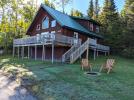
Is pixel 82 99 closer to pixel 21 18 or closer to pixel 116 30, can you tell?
pixel 116 30

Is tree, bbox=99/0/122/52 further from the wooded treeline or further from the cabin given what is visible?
the cabin

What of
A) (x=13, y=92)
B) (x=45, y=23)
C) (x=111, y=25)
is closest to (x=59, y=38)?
(x=45, y=23)

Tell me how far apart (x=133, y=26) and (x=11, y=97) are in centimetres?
2321

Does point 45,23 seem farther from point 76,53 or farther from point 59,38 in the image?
point 76,53

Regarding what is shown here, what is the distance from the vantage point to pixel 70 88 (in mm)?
10227

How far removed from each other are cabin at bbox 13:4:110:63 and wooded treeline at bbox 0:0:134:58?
1765 mm

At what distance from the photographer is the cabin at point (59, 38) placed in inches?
905

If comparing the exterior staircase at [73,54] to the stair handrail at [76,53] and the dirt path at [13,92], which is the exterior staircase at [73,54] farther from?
the dirt path at [13,92]

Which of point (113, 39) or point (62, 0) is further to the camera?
Answer: point (62, 0)

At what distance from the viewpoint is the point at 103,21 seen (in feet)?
122

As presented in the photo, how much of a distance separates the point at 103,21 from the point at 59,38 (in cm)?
1637

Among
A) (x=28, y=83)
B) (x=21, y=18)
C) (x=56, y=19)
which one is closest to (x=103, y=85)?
(x=28, y=83)

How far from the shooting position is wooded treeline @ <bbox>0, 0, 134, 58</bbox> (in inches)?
1171

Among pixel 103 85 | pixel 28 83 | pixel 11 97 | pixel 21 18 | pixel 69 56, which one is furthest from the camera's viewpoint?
pixel 21 18
